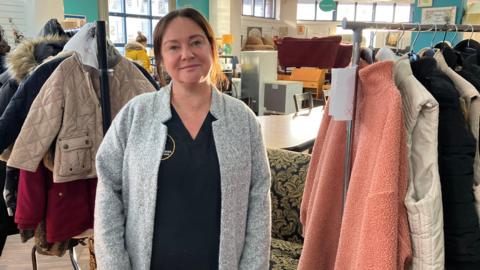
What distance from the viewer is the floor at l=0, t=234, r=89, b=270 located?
270 cm

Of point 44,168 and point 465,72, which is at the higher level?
point 465,72

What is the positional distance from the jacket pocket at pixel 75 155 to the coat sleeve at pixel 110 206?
39 cm

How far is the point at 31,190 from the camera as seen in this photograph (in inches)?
61.4

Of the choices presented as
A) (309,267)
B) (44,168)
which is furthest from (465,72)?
(44,168)

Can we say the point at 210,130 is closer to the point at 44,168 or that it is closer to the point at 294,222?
the point at 44,168

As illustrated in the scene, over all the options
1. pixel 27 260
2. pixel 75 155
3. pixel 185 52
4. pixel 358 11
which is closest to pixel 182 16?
pixel 185 52

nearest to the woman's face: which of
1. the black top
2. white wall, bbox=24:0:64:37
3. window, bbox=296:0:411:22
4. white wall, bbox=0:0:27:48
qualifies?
the black top

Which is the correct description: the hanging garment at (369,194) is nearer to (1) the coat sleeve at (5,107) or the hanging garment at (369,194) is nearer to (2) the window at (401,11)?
(1) the coat sleeve at (5,107)

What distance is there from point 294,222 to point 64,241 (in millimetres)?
1150

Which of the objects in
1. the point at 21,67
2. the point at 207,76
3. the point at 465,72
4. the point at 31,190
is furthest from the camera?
the point at 21,67

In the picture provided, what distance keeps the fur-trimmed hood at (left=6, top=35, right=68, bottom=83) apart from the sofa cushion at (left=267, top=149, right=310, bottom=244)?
4.09ft

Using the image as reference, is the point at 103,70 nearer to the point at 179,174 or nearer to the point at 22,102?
the point at 22,102

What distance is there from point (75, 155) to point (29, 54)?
1.77ft

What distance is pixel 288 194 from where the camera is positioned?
217 cm
